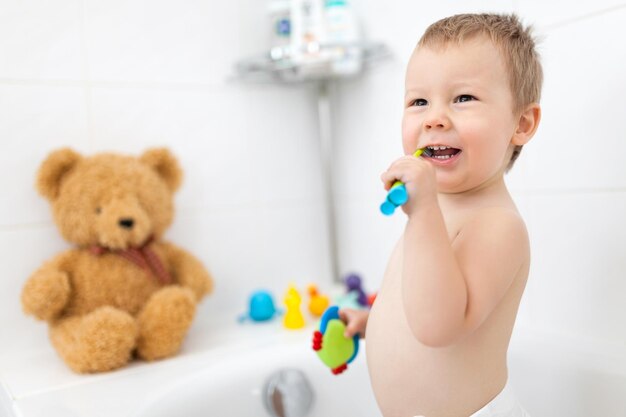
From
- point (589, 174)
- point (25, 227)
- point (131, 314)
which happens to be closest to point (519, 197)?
point (589, 174)

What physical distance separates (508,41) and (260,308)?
0.83 meters

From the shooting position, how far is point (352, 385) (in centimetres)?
107

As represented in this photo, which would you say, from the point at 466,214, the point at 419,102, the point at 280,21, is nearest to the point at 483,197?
the point at 466,214

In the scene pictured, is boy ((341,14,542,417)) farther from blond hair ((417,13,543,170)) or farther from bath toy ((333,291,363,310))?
bath toy ((333,291,363,310))

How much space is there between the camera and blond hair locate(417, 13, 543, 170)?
2.24 ft

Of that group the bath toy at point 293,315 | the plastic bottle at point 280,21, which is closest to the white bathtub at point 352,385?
the bath toy at point 293,315

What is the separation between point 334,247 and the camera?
155 centimetres

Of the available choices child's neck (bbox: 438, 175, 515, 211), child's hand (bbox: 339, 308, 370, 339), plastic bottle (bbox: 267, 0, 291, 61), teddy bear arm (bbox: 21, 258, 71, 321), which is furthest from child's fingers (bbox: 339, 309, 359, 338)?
plastic bottle (bbox: 267, 0, 291, 61)

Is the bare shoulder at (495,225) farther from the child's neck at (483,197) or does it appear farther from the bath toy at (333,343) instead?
the bath toy at (333,343)

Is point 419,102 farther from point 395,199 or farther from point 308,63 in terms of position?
point 308,63

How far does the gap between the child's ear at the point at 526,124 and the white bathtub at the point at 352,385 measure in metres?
0.41

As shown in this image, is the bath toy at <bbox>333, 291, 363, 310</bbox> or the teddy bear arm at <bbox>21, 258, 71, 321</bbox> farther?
the bath toy at <bbox>333, 291, 363, 310</bbox>

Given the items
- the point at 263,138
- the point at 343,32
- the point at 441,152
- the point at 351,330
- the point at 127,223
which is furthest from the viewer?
the point at 263,138

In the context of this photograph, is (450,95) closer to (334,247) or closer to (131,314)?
(131,314)
